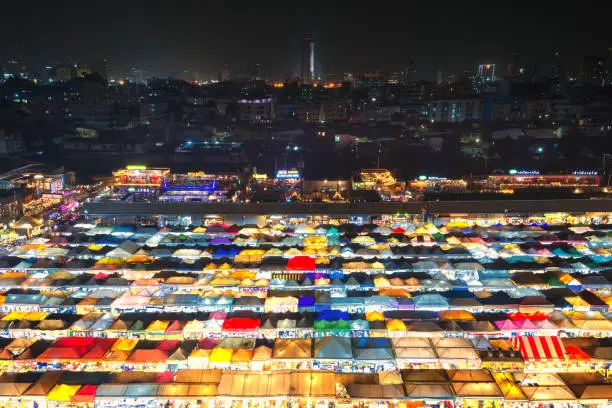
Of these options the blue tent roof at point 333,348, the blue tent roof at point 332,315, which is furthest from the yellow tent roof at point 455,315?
the blue tent roof at point 333,348

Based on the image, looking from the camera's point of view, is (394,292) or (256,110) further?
(256,110)

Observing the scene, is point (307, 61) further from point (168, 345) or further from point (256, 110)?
point (168, 345)

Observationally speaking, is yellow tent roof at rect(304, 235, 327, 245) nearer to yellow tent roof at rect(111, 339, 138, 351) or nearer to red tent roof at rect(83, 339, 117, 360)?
yellow tent roof at rect(111, 339, 138, 351)

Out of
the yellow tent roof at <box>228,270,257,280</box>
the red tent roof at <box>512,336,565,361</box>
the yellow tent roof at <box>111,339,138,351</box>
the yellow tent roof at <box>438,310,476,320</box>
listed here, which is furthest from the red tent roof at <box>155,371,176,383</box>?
the red tent roof at <box>512,336,565,361</box>

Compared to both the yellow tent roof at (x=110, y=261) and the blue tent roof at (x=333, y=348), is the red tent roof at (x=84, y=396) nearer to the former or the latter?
the blue tent roof at (x=333, y=348)

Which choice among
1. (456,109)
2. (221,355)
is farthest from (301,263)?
(456,109)
